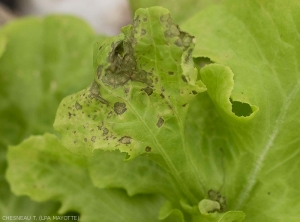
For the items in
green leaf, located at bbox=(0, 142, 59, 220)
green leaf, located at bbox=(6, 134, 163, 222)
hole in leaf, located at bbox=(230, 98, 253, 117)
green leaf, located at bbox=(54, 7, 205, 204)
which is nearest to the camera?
green leaf, located at bbox=(54, 7, 205, 204)

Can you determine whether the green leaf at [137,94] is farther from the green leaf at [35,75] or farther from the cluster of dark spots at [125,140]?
the green leaf at [35,75]

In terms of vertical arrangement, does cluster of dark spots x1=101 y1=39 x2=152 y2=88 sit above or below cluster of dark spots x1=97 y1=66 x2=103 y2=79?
above

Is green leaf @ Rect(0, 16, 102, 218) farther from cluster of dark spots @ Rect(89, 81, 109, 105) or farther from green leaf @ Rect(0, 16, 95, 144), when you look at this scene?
cluster of dark spots @ Rect(89, 81, 109, 105)

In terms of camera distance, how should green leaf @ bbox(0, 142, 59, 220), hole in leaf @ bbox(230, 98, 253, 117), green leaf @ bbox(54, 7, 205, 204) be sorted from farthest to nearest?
green leaf @ bbox(0, 142, 59, 220)
hole in leaf @ bbox(230, 98, 253, 117)
green leaf @ bbox(54, 7, 205, 204)

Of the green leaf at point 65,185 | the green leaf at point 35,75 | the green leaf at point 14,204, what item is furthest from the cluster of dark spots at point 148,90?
the green leaf at point 14,204

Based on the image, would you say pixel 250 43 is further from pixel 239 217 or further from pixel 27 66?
pixel 27 66

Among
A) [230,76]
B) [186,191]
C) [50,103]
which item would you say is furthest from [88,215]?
[230,76]

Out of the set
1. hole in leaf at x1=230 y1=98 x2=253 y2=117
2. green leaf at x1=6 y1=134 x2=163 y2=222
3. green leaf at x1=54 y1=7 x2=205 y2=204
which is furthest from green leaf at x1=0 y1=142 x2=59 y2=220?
hole in leaf at x1=230 y1=98 x2=253 y2=117
